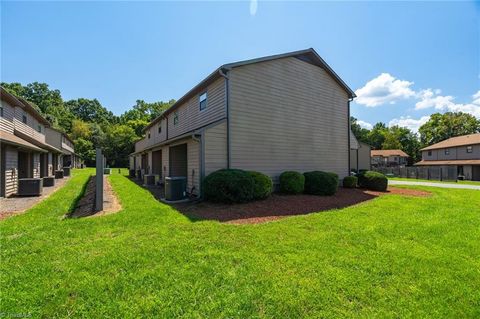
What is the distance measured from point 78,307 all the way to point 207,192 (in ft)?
20.4

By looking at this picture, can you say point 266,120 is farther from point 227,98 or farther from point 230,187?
Result: point 230,187

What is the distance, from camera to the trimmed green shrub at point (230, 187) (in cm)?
859

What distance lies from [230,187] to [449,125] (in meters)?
65.4

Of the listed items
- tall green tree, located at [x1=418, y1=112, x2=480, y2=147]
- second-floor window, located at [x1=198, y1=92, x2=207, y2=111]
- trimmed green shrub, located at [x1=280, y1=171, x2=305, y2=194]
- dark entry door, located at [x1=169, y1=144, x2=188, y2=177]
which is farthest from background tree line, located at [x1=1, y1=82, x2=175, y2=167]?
tall green tree, located at [x1=418, y1=112, x2=480, y2=147]

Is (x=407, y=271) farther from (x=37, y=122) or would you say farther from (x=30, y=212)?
(x=37, y=122)

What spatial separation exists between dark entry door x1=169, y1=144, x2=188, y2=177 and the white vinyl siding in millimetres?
4808

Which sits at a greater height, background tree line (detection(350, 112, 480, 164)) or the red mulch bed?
background tree line (detection(350, 112, 480, 164))

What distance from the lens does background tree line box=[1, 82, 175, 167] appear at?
49406mm

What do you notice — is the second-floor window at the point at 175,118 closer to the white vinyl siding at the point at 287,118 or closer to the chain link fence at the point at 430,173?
the white vinyl siding at the point at 287,118

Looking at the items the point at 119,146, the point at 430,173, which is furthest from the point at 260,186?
the point at 119,146

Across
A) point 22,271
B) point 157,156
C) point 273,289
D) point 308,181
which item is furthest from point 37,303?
point 157,156

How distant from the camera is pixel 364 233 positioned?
5578 millimetres

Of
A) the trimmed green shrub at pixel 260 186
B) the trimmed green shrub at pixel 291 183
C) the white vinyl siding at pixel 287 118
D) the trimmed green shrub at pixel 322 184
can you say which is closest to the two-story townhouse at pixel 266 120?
the white vinyl siding at pixel 287 118

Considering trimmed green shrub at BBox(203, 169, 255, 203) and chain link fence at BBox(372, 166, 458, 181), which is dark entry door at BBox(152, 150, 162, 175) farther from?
chain link fence at BBox(372, 166, 458, 181)
